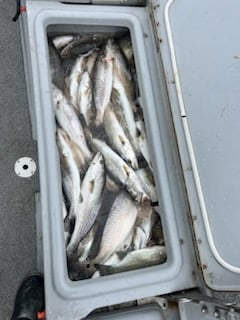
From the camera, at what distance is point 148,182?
4.23ft

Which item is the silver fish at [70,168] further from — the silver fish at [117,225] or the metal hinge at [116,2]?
the metal hinge at [116,2]

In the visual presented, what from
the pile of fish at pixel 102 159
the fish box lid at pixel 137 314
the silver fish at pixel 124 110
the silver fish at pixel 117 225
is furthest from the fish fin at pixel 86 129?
the fish box lid at pixel 137 314

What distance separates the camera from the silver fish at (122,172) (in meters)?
1.27

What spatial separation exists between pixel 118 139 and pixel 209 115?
0.32 meters

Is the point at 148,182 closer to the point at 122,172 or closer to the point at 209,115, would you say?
the point at 122,172

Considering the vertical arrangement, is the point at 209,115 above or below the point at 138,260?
above

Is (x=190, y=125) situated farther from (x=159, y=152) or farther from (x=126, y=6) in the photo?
(x=126, y=6)

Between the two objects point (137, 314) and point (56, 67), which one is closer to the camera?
point (137, 314)

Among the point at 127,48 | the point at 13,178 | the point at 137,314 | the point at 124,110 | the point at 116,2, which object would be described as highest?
the point at 116,2

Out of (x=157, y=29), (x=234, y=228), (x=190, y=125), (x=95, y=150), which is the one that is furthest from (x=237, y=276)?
(x=157, y=29)

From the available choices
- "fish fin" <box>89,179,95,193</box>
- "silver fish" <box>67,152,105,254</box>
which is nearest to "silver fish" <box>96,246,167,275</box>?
"silver fish" <box>67,152,105,254</box>

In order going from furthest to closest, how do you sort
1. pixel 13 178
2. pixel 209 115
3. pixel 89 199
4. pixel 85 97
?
pixel 13 178, pixel 85 97, pixel 89 199, pixel 209 115

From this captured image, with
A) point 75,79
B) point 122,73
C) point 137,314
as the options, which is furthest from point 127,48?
point 137,314

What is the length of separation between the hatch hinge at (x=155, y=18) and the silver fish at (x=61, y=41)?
0.99ft
